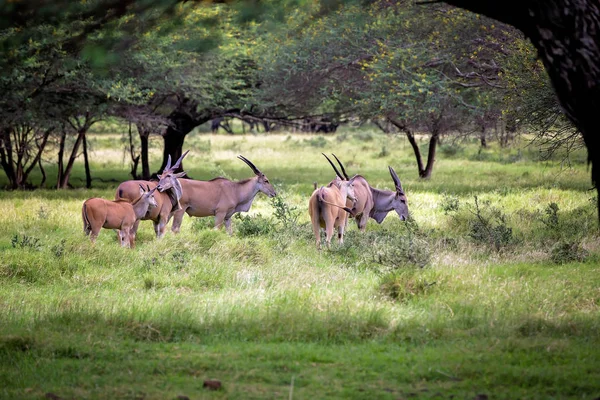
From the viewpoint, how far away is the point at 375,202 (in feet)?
49.1

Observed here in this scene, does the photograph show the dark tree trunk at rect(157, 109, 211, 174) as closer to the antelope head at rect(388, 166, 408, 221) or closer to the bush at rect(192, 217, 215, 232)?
the bush at rect(192, 217, 215, 232)

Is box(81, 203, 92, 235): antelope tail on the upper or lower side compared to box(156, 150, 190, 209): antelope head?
lower

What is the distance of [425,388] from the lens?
543 centimetres

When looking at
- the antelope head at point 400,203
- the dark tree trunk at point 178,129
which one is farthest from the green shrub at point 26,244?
the dark tree trunk at point 178,129

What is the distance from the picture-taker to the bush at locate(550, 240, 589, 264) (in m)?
10.4

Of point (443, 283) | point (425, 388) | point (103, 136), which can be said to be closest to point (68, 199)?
point (443, 283)

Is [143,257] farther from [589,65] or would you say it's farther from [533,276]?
[589,65]

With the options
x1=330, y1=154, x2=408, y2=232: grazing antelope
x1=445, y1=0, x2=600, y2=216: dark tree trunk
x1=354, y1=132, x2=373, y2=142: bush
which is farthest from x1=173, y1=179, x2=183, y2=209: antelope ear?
x1=354, y1=132, x2=373, y2=142: bush

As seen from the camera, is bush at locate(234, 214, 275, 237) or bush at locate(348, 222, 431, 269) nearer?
bush at locate(348, 222, 431, 269)

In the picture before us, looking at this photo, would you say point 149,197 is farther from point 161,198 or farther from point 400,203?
point 400,203

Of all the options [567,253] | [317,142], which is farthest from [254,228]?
[317,142]

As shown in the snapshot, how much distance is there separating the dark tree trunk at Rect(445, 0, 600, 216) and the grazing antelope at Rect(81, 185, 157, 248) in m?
7.40

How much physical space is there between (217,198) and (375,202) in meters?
2.94

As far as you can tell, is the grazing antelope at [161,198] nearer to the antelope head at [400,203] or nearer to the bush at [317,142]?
the antelope head at [400,203]
